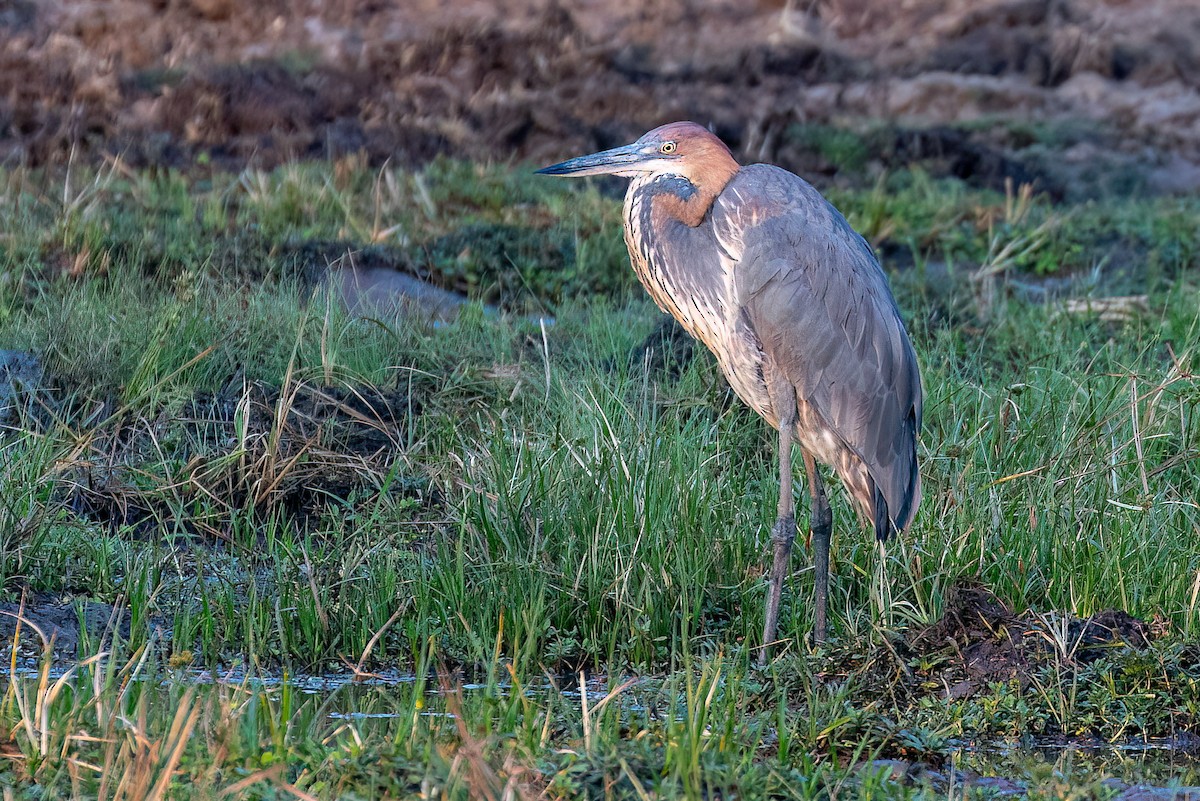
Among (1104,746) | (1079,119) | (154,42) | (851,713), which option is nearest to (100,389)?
(851,713)

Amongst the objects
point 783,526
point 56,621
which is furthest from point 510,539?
point 56,621

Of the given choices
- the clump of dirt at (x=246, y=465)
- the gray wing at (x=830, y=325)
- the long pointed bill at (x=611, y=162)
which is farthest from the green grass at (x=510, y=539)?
the long pointed bill at (x=611, y=162)

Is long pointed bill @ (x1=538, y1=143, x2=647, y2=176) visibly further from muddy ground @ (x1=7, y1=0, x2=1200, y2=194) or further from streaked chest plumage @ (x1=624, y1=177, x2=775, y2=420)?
muddy ground @ (x1=7, y1=0, x2=1200, y2=194)

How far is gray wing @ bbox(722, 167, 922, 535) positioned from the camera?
4.79 m

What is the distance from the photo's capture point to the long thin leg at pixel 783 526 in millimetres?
4656

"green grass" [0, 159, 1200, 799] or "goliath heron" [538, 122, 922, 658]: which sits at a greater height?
"goliath heron" [538, 122, 922, 658]

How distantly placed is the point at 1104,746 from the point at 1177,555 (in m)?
0.91

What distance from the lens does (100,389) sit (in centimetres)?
601

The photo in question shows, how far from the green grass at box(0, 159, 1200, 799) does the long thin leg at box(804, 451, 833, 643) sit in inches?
3.3

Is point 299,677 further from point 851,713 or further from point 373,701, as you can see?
point 851,713

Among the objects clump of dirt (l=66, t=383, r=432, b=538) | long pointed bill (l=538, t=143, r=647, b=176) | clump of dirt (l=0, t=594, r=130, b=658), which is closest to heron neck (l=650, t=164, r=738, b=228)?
long pointed bill (l=538, t=143, r=647, b=176)

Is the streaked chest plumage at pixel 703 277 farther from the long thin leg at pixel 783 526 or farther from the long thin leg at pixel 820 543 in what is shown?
the long thin leg at pixel 820 543

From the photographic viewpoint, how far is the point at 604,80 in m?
14.1

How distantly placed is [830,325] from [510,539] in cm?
118
